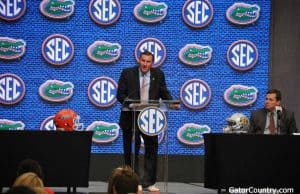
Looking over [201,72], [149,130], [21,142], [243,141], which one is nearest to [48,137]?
[21,142]

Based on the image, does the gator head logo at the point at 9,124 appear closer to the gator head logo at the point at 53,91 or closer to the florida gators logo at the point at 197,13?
the gator head logo at the point at 53,91

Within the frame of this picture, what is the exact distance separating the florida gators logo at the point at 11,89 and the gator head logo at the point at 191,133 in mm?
2418

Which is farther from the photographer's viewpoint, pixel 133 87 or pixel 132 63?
pixel 132 63

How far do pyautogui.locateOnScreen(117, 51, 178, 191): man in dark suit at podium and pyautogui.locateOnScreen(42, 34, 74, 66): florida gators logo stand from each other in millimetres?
1960

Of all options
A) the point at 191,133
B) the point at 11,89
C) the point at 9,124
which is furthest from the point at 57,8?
the point at 191,133

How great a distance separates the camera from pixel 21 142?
24.2ft

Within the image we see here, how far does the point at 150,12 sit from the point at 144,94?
2338mm

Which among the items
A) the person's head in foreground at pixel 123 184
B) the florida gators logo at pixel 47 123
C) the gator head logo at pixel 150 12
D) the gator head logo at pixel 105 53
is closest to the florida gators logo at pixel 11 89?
the florida gators logo at pixel 47 123

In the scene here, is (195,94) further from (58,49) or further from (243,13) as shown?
(58,49)

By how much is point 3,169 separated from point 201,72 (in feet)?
12.9

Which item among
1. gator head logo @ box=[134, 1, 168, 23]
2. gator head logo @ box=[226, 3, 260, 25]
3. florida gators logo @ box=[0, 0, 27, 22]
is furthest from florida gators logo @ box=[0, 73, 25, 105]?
gator head logo @ box=[226, 3, 260, 25]

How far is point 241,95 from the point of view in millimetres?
10328

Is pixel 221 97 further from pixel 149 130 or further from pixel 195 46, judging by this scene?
pixel 149 130

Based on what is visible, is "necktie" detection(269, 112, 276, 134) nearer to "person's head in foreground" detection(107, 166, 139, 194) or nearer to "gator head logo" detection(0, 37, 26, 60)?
"gator head logo" detection(0, 37, 26, 60)
